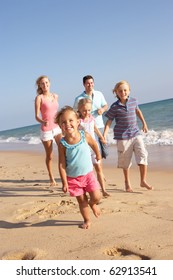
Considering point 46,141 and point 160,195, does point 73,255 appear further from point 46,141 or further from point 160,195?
point 46,141

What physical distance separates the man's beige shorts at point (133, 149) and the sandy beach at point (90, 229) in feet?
1.51

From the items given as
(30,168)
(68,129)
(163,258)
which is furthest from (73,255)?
(30,168)

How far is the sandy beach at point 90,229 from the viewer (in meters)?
2.84

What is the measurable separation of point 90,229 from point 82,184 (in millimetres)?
461

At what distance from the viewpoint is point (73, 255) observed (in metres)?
2.80

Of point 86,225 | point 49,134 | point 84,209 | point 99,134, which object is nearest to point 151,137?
point 49,134

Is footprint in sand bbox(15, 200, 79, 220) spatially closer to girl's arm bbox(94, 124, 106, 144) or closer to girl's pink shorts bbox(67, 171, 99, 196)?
girl's pink shorts bbox(67, 171, 99, 196)

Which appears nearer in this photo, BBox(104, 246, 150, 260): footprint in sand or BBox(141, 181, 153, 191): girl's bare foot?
BBox(104, 246, 150, 260): footprint in sand

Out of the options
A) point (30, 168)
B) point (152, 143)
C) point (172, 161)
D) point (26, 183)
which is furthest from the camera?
point (152, 143)

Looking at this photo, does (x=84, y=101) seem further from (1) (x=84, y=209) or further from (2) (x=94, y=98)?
(1) (x=84, y=209)

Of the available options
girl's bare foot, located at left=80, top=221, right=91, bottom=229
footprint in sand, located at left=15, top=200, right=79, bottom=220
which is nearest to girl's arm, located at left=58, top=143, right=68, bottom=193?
girl's bare foot, located at left=80, top=221, right=91, bottom=229

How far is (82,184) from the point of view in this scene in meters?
3.53

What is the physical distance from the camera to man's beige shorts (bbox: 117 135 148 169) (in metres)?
5.09
